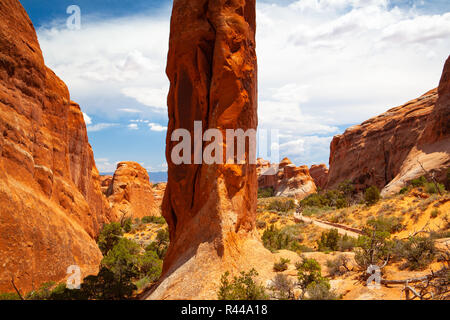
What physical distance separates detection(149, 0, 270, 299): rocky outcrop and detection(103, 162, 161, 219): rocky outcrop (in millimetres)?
25853

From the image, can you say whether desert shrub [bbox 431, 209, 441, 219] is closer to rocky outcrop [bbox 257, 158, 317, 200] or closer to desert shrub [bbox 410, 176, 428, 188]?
desert shrub [bbox 410, 176, 428, 188]

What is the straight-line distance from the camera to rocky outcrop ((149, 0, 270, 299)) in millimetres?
8359

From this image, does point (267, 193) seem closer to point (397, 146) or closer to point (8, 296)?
point (397, 146)

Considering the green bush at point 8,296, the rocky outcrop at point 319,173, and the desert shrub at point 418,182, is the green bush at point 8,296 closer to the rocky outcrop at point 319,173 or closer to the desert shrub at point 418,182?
the desert shrub at point 418,182

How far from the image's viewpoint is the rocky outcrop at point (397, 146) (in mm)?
30527

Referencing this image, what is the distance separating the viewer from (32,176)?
9695 mm

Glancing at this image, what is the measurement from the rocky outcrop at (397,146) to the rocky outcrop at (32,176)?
88.9 feet

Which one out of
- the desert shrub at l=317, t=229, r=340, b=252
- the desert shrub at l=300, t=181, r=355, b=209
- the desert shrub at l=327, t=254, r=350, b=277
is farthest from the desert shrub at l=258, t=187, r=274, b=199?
the desert shrub at l=327, t=254, r=350, b=277

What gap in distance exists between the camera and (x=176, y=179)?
10555mm

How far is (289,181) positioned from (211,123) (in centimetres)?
6298

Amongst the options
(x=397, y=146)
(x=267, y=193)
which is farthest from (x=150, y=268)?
(x=267, y=193)

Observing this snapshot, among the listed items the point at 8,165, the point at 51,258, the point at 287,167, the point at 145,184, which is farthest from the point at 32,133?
Result: the point at 287,167

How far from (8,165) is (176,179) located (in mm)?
5102
